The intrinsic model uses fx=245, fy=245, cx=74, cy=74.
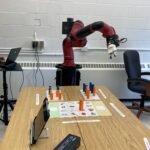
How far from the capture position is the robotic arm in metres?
2.10

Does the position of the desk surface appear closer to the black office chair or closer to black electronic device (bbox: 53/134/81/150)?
black electronic device (bbox: 53/134/81/150)

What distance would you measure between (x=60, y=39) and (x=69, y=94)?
5.67ft

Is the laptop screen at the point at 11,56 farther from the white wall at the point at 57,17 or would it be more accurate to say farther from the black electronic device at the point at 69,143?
the black electronic device at the point at 69,143

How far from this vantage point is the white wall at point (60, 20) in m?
3.76

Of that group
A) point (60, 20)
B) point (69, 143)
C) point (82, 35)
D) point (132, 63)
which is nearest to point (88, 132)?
point (69, 143)

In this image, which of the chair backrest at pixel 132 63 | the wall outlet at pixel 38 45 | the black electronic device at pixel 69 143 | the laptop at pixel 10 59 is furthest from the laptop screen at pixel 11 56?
the black electronic device at pixel 69 143

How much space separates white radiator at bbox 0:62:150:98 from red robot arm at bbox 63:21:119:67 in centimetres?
99

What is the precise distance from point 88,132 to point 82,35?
1254mm

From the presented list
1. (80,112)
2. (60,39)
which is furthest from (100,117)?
(60,39)

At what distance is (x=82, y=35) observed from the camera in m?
2.57

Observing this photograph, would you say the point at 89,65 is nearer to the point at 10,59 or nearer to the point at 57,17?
the point at 57,17

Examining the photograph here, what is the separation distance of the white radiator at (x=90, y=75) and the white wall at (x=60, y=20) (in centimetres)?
12

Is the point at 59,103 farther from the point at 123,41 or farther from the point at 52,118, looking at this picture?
the point at 123,41

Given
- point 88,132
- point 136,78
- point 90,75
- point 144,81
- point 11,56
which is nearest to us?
point 88,132
